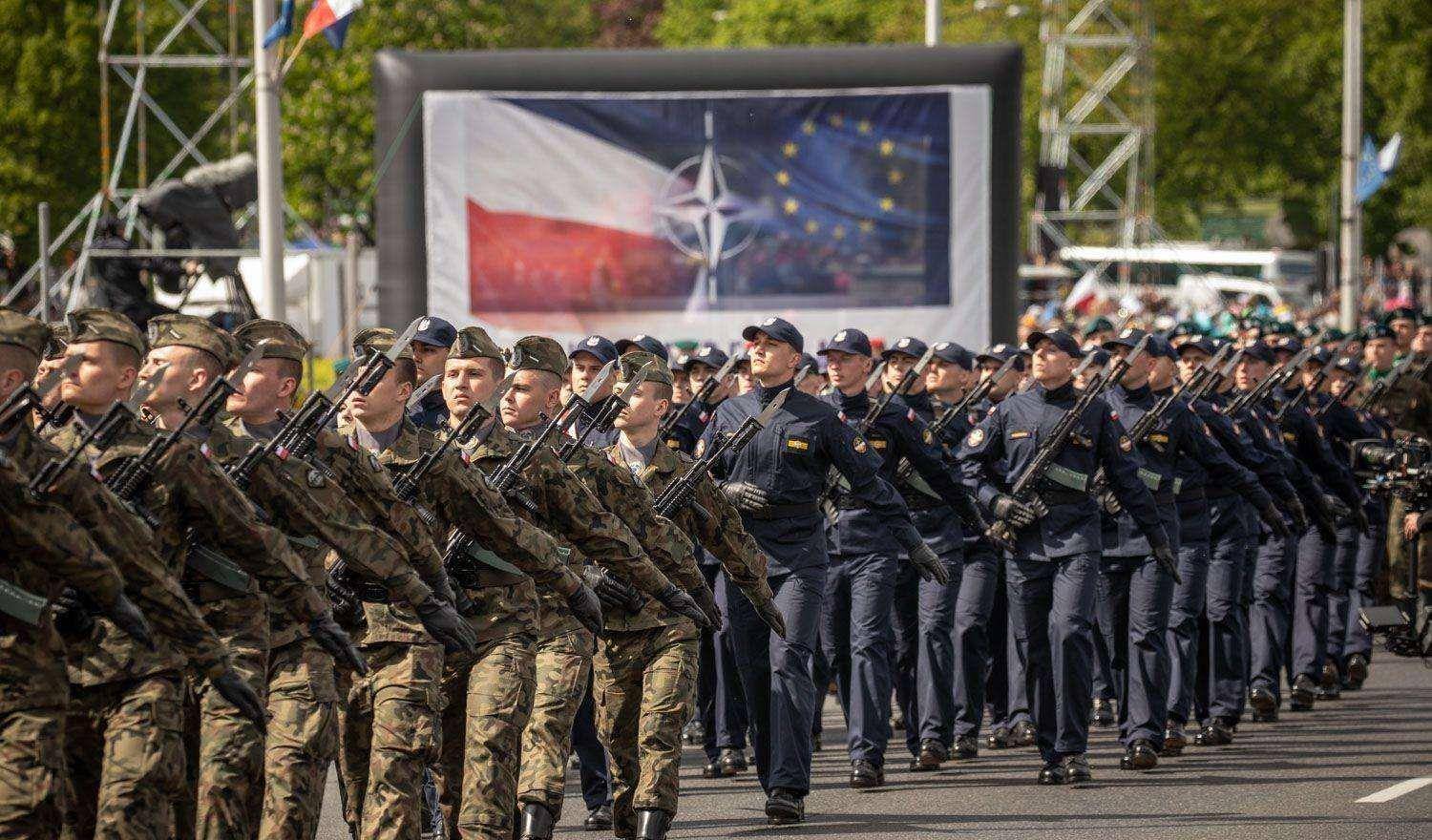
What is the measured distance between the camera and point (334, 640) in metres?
7.68

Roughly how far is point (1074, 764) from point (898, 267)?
30.4 ft

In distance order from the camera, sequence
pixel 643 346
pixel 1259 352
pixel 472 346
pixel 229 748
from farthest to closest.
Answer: pixel 1259 352
pixel 643 346
pixel 472 346
pixel 229 748

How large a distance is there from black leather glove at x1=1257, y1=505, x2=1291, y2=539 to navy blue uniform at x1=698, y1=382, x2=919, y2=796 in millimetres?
3469

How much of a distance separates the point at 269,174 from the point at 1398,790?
9157 millimetres

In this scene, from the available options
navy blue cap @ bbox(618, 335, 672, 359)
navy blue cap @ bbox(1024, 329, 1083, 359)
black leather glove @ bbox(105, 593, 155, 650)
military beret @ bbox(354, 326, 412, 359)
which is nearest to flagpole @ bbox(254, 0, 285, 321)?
navy blue cap @ bbox(618, 335, 672, 359)

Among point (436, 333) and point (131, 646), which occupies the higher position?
point (436, 333)

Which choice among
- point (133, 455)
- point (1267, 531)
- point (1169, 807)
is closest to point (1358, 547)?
point (1267, 531)

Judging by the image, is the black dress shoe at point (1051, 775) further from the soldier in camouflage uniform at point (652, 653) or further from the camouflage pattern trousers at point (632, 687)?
the camouflage pattern trousers at point (632, 687)

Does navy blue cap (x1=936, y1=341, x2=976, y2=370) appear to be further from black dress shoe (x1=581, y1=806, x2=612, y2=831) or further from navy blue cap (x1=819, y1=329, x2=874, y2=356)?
black dress shoe (x1=581, y1=806, x2=612, y2=831)

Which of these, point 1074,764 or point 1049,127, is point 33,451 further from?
point 1049,127

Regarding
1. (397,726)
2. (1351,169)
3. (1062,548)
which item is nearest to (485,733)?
(397,726)

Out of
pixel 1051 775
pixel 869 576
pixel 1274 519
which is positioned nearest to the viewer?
pixel 869 576

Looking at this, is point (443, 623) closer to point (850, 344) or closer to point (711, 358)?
point (850, 344)

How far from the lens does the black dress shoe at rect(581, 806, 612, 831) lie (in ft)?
34.9
